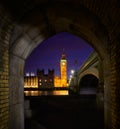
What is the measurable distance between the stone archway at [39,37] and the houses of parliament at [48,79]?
109 m

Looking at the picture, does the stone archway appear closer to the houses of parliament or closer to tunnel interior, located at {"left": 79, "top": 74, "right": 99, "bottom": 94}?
tunnel interior, located at {"left": 79, "top": 74, "right": 99, "bottom": 94}

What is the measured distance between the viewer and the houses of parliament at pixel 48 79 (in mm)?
121094

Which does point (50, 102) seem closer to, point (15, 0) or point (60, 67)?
point (15, 0)

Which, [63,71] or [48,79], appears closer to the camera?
[63,71]

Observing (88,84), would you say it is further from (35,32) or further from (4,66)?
(4,66)

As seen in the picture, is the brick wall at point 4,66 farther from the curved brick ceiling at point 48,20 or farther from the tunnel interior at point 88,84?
the tunnel interior at point 88,84

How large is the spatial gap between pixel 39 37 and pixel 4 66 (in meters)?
3.03

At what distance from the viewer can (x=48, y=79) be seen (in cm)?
13050

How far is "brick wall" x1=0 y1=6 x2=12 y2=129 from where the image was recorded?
25.1 ft

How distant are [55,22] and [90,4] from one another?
10.3ft

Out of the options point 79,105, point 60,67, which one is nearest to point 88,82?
point 60,67

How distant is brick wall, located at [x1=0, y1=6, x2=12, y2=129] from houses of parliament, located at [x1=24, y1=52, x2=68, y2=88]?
11135 centimetres

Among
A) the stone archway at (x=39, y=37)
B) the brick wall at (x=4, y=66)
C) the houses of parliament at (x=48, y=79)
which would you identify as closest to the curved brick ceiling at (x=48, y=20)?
the stone archway at (x=39, y=37)

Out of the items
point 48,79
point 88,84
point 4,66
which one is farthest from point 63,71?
point 4,66
